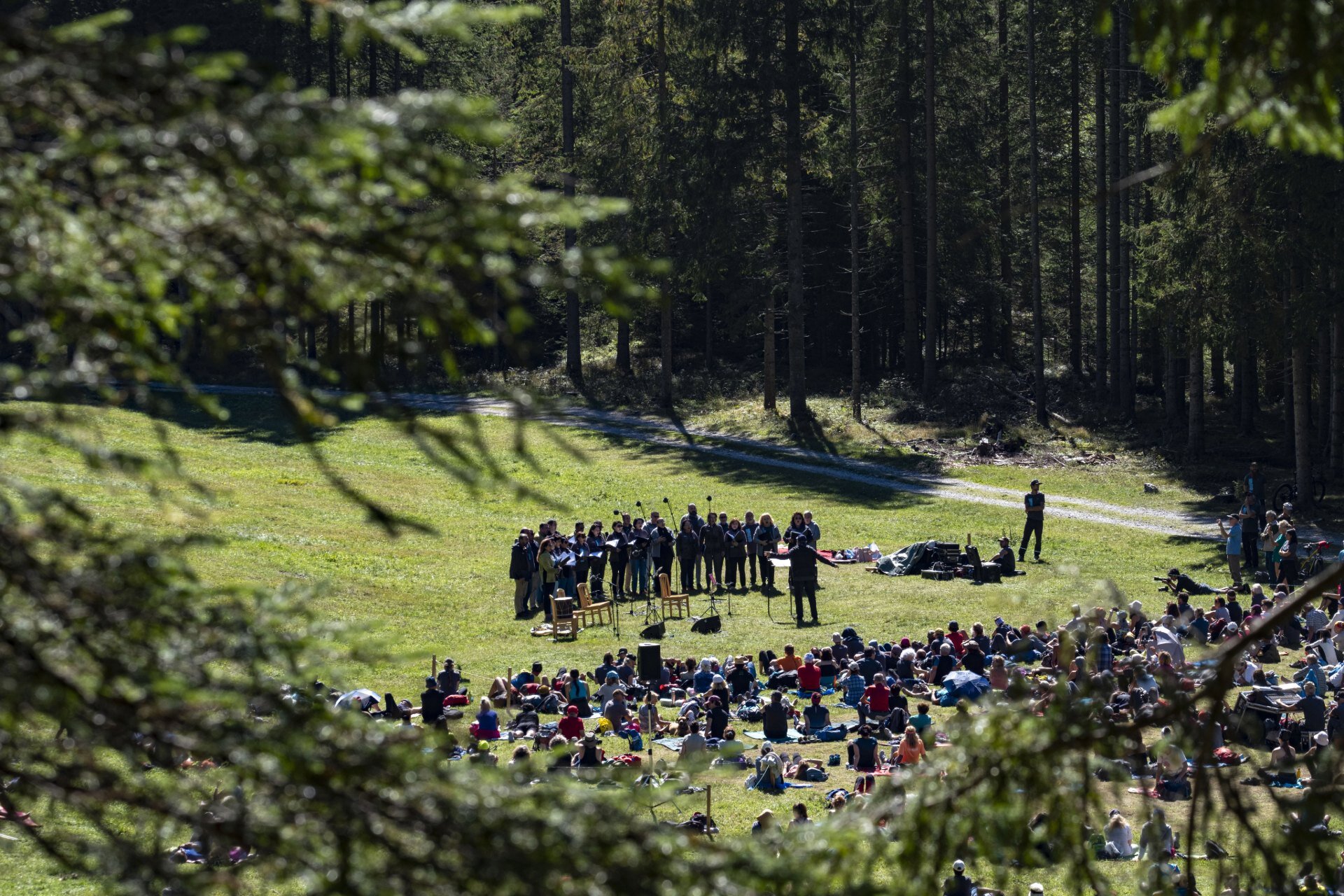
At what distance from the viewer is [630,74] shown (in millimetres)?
41875

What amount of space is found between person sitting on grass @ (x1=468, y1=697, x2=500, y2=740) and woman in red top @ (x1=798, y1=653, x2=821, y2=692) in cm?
456

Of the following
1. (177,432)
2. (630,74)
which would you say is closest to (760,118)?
(630,74)

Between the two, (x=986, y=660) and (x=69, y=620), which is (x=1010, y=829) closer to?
(x=69, y=620)

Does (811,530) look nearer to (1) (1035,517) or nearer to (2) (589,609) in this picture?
(1) (1035,517)

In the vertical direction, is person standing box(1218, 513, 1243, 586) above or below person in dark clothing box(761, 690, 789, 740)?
above

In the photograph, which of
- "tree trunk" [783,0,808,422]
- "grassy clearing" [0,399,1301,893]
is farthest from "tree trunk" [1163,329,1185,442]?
"tree trunk" [783,0,808,422]

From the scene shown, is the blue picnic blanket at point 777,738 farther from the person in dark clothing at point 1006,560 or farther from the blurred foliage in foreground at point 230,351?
the blurred foliage in foreground at point 230,351

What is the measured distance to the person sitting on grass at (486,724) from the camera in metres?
17.9

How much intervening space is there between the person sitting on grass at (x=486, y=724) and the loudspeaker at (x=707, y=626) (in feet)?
20.4

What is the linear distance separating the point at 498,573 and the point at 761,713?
35.1ft

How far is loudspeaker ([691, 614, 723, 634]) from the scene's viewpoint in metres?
23.9

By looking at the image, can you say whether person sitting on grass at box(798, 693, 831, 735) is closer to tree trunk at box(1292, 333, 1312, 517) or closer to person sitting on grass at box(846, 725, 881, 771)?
person sitting on grass at box(846, 725, 881, 771)

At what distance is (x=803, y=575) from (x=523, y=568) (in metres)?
5.20

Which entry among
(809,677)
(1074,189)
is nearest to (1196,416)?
(1074,189)
